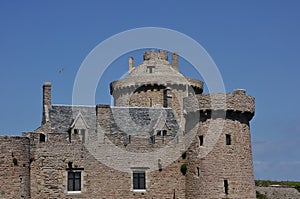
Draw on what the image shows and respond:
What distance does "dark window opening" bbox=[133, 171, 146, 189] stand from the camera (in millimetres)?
36094

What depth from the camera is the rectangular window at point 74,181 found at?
115ft

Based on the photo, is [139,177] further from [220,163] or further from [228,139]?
[228,139]

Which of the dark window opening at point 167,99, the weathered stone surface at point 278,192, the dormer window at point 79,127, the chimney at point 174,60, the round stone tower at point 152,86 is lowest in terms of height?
the weathered stone surface at point 278,192

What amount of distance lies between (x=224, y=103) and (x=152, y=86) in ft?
39.2

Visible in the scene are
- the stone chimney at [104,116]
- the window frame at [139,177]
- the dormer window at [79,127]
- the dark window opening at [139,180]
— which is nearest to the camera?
the window frame at [139,177]

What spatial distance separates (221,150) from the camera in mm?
35125

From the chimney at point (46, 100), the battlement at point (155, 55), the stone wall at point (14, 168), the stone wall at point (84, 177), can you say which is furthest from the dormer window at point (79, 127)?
the battlement at point (155, 55)

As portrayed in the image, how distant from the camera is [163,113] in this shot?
40406mm

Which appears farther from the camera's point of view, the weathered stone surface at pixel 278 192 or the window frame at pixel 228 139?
the weathered stone surface at pixel 278 192

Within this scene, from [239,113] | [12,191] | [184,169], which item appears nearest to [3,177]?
[12,191]

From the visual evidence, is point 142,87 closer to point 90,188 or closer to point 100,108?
point 100,108

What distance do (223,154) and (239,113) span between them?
2.87 metres

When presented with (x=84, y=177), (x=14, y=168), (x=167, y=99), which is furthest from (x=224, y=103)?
(x=14, y=168)

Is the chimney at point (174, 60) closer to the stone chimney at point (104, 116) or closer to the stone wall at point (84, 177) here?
the stone chimney at point (104, 116)
